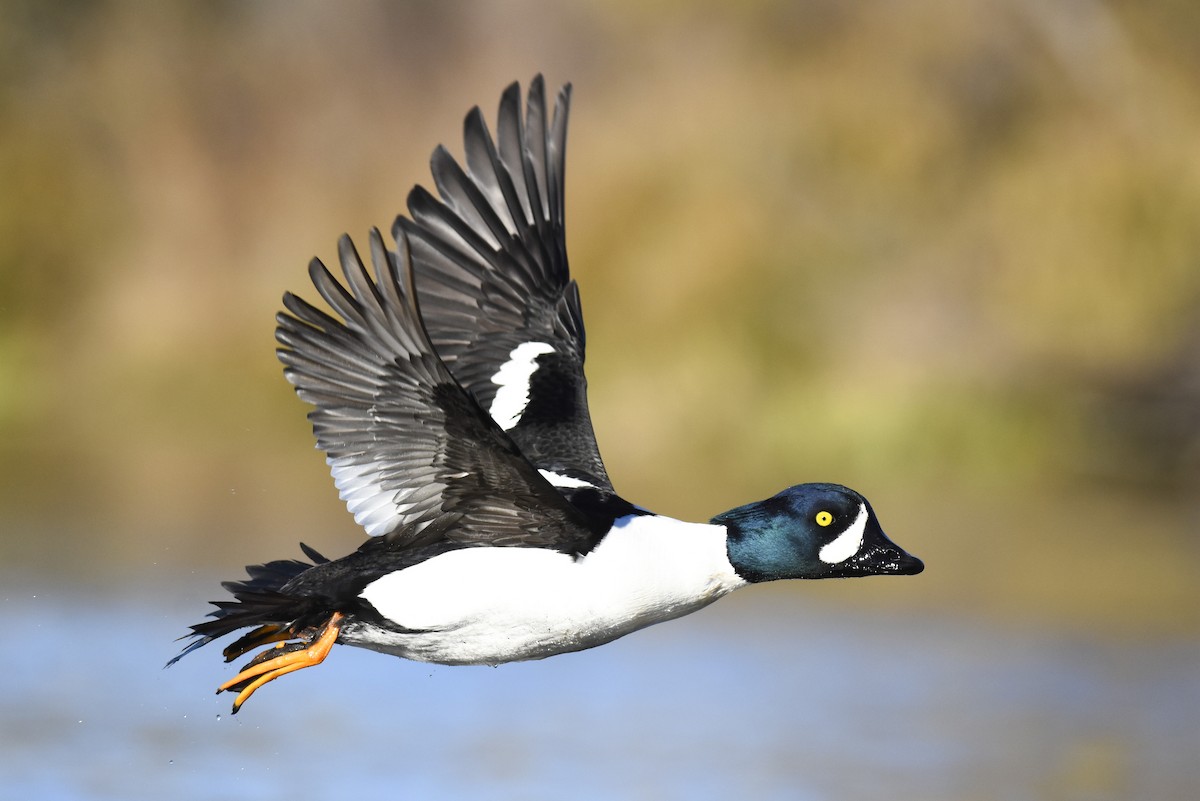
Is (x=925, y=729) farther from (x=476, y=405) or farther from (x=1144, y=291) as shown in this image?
(x=1144, y=291)

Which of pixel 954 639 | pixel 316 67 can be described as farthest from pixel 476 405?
pixel 316 67

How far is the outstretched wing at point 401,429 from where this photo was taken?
5.18 m

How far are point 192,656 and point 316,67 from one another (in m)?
11.4

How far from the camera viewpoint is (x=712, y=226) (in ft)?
58.5

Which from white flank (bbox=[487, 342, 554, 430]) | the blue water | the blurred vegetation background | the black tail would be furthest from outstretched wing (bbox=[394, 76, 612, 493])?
the blurred vegetation background

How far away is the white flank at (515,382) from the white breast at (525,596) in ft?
3.38

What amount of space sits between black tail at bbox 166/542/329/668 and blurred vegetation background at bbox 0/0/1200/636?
24.5 ft

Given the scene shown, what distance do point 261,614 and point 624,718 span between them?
139 inches

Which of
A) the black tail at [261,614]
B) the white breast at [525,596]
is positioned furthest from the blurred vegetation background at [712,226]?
the black tail at [261,614]

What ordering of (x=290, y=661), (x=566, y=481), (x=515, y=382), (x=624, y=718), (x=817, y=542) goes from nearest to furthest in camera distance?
1. (x=290, y=661)
2. (x=817, y=542)
3. (x=566, y=481)
4. (x=515, y=382)
5. (x=624, y=718)

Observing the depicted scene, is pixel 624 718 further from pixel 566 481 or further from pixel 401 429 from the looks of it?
pixel 401 429

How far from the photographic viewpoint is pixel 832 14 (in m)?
19.4

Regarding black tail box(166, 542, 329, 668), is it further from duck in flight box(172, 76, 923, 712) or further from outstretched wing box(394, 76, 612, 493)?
outstretched wing box(394, 76, 612, 493)

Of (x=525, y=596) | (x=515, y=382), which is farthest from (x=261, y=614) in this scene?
(x=515, y=382)
